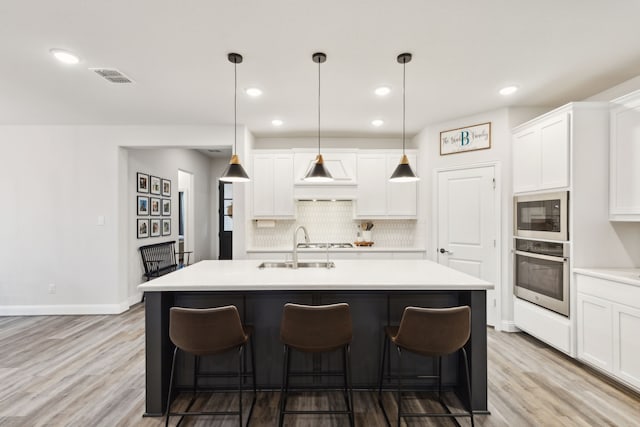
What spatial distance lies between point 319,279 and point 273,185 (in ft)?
9.19

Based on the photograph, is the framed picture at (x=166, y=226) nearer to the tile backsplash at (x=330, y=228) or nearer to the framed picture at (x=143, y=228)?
the framed picture at (x=143, y=228)

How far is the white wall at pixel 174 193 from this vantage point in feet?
15.3

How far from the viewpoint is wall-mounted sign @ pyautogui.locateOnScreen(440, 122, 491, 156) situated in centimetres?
388

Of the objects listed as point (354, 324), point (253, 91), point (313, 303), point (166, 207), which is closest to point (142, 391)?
point (313, 303)

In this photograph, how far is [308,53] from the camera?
2473 millimetres

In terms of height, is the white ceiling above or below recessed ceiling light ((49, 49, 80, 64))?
above

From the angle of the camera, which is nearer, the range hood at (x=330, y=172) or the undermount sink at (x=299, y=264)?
Result: the undermount sink at (x=299, y=264)

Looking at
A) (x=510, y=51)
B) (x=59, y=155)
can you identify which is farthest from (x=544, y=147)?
(x=59, y=155)

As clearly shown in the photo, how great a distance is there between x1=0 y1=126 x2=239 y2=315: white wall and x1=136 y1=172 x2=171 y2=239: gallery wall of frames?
0.49 metres

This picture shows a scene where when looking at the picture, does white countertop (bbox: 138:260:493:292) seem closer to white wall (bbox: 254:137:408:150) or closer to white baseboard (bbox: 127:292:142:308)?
white baseboard (bbox: 127:292:142:308)

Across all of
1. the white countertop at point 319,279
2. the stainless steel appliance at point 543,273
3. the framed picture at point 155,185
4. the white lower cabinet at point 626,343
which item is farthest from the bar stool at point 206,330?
the framed picture at point 155,185

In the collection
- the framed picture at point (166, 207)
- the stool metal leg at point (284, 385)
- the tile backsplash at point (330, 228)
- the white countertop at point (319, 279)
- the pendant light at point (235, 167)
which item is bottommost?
the stool metal leg at point (284, 385)

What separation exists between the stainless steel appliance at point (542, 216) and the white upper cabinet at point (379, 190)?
1510 mm

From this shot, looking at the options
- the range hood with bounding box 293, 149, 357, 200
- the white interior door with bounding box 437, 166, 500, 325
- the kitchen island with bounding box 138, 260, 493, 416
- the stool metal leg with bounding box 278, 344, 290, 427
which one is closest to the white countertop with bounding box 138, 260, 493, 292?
the kitchen island with bounding box 138, 260, 493, 416
